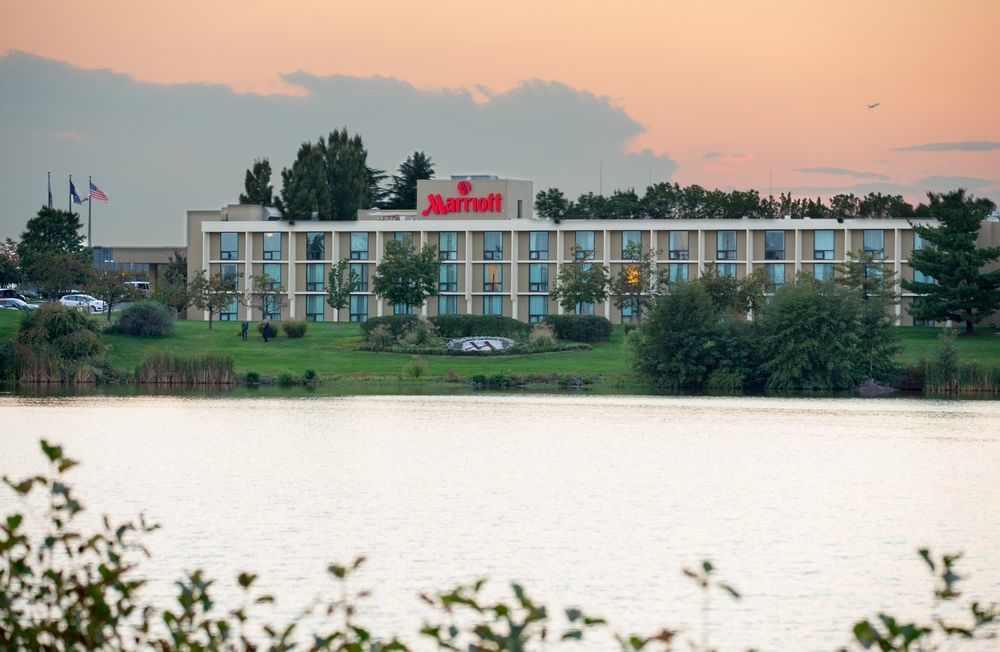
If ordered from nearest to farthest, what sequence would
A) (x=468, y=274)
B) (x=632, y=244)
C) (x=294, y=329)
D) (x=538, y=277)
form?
(x=294, y=329) → (x=632, y=244) → (x=538, y=277) → (x=468, y=274)

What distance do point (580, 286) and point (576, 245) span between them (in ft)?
40.9

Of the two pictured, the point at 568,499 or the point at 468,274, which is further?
the point at 468,274

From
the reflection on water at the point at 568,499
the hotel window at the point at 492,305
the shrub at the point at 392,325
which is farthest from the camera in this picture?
the hotel window at the point at 492,305

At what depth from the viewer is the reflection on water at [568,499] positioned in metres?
22.0

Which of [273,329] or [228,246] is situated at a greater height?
[228,246]

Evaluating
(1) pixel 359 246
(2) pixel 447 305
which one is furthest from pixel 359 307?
(2) pixel 447 305

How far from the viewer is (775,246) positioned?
4437 inches

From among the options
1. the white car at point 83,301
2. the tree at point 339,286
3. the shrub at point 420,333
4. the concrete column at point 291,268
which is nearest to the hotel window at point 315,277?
the concrete column at point 291,268

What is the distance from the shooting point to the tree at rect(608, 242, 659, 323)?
100562 mm

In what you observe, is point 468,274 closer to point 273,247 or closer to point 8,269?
point 273,247

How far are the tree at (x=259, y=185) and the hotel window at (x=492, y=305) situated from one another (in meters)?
41.4

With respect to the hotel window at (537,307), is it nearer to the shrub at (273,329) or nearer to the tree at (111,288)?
the shrub at (273,329)

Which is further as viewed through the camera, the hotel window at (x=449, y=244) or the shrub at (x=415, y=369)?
the hotel window at (x=449, y=244)

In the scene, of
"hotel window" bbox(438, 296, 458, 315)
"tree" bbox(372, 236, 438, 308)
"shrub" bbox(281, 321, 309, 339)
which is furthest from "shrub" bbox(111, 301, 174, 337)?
"hotel window" bbox(438, 296, 458, 315)
